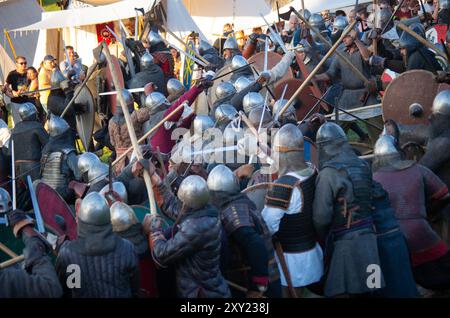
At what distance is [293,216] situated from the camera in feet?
22.0

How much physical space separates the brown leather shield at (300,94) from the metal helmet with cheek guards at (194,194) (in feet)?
16.8

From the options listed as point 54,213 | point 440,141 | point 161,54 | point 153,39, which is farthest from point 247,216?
point 153,39

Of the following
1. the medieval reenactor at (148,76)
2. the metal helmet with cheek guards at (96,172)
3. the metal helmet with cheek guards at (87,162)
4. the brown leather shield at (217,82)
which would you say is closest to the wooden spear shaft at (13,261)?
the metal helmet with cheek guards at (96,172)

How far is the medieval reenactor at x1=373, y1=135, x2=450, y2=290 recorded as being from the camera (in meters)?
7.13

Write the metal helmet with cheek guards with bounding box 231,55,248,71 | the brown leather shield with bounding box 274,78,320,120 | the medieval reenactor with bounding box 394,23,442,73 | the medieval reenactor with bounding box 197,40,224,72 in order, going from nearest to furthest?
the medieval reenactor with bounding box 394,23,442,73, the brown leather shield with bounding box 274,78,320,120, the metal helmet with cheek guards with bounding box 231,55,248,71, the medieval reenactor with bounding box 197,40,224,72

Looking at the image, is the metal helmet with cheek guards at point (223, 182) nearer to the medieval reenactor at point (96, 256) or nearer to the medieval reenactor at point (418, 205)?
the medieval reenactor at point (96, 256)

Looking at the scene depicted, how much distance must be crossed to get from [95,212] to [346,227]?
1858mm

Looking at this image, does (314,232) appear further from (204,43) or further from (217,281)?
(204,43)

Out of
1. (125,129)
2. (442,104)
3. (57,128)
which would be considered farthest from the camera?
(125,129)

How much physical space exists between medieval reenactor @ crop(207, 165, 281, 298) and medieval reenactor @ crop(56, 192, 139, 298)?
32.6 inches

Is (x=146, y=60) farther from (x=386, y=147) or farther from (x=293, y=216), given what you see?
(x=293, y=216)

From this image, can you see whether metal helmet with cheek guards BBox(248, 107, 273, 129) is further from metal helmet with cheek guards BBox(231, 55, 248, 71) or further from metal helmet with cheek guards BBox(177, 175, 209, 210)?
metal helmet with cheek guards BBox(177, 175, 209, 210)

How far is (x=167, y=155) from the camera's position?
9320 mm

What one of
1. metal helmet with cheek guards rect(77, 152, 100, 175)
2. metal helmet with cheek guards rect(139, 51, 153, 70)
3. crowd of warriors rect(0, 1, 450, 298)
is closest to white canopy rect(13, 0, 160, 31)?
metal helmet with cheek guards rect(139, 51, 153, 70)
